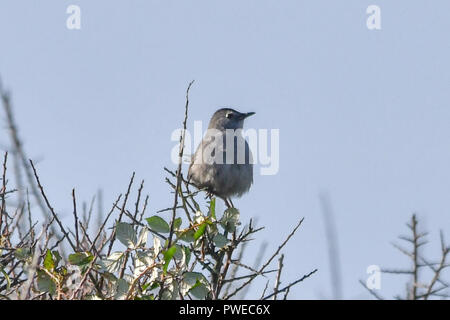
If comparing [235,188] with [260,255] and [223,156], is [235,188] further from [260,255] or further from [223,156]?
[260,255]

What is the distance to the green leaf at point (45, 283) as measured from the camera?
4.90 m

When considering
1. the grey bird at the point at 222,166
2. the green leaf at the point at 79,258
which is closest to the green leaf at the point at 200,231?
the green leaf at the point at 79,258

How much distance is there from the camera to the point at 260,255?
6.62m

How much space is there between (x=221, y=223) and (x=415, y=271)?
4.56 feet

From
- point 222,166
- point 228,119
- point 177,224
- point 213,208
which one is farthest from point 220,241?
point 228,119

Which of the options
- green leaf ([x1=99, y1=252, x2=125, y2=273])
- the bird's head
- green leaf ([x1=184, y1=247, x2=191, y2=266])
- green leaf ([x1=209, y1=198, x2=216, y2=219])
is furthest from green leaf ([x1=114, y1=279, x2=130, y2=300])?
the bird's head

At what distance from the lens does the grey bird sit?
926cm

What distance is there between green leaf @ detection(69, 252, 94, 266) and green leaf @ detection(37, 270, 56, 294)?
0.16 meters

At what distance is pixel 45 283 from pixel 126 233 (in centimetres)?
55

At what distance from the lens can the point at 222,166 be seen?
9281 millimetres

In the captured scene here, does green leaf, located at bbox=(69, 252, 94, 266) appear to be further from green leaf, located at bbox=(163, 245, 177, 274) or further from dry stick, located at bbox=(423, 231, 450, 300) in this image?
dry stick, located at bbox=(423, 231, 450, 300)

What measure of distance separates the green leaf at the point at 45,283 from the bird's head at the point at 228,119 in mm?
5719
